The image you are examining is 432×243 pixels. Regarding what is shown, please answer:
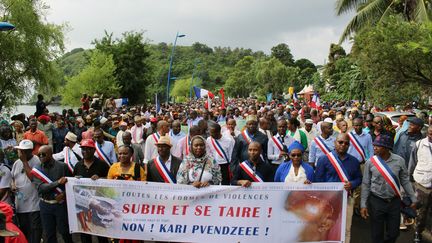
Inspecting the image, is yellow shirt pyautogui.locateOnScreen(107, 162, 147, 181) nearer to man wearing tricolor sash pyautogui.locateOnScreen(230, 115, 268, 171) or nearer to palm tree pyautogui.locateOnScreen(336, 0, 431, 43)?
man wearing tricolor sash pyautogui.locateOnScreen(230, 115, 268, 171)

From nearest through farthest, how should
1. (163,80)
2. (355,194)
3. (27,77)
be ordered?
1. (355,194)
2. (27,77)
3. (163,80)

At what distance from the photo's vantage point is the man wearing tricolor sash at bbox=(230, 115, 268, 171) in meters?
7.34

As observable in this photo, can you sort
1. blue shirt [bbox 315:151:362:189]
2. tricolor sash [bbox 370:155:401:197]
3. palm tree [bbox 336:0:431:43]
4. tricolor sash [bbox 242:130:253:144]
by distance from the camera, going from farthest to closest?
1. palm tree [bbox 336:0:431:43]
2. tricolor sash [bbox 242:130:253:144]
3. blue shirt [bbox 315:151:362:189]
4. tricolor sash [bbox 370:155:401:197]

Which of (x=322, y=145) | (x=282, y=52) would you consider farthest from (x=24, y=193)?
(x=282, y=52)

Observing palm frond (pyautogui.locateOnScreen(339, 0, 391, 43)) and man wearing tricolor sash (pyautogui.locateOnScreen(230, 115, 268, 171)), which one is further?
palm frond (pyautogui.locateOnScreen(339, 0, 391, 43))

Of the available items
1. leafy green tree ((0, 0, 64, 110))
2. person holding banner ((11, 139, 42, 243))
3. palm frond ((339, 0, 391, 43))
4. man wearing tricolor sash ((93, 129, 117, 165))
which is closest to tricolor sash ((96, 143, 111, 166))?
man wearing tricolor sash ((93, 129, 117, 165))

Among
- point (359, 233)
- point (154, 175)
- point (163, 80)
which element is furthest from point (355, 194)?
point (163, 80)

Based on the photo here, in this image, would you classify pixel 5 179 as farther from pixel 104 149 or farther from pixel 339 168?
pixel 339 168

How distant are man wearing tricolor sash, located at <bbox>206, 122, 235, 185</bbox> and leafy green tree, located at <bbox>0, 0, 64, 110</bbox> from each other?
427 inches

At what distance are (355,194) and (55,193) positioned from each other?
4.72m

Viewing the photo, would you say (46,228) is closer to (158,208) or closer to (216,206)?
(158,208)

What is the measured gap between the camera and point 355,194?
24.6ft

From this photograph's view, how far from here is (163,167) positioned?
5793 mm

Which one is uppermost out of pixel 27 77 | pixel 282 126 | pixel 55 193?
pixel 27 77
